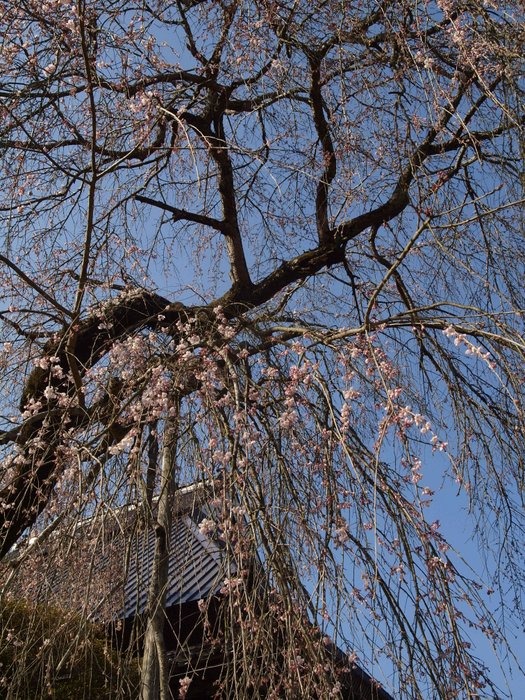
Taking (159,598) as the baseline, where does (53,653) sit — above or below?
below

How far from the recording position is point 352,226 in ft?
13.7

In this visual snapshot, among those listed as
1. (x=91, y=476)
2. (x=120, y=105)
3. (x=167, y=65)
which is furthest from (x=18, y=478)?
(x=167, y=65)

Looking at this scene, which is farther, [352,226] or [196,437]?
[352,226]

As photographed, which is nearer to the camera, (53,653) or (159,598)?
(159,598)

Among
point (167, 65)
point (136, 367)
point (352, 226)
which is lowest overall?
point (136, 367)

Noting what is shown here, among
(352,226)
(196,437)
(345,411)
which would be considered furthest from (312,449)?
(352,226)

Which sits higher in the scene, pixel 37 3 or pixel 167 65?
pixel 167 65

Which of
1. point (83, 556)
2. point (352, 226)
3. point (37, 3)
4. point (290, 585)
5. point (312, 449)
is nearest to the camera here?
point (290, 585)

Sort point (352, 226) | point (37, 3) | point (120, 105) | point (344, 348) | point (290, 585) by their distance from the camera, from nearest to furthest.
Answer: point (290, 585), point (344, 348), point (37, 3), point (120, 105), point (352, 226)

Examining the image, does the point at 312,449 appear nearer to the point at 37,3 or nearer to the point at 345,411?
the point at 345,411

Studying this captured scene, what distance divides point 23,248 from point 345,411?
219 centimetres

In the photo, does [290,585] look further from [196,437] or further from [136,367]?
[136,367]

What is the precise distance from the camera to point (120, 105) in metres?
3.73

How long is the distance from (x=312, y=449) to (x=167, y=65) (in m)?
2.25
